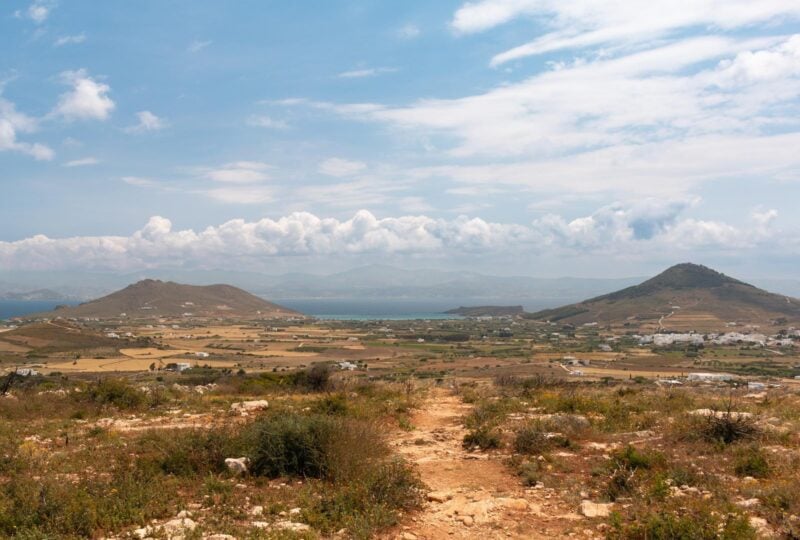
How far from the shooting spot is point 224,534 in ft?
23.9

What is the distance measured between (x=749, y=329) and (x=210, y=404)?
164 m

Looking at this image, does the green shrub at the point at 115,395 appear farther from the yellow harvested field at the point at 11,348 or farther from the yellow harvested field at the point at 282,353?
the yellow harvested field at the point at 11,348

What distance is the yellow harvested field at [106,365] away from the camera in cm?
7126

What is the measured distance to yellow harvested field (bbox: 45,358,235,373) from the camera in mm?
71256

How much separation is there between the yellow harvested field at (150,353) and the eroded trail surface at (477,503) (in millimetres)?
88705

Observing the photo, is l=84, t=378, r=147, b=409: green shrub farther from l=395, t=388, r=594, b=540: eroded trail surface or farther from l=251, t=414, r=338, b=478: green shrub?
l=395, t=388, r=594, b=540: eroded trail surface

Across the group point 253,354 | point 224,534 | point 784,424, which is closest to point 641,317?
point 253,354

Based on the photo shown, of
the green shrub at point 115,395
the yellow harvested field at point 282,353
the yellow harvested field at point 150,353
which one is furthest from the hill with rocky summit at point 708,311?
the green shrub at point 115,395

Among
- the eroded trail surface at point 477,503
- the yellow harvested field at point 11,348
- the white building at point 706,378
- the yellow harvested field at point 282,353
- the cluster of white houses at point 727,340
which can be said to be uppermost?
the eroded trail surface at point 477,503

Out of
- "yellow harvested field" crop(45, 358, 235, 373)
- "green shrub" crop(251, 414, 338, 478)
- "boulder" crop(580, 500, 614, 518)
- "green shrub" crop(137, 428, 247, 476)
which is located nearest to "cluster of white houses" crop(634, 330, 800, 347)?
"yellow harvested field" crop(45, 358, 235, 373)

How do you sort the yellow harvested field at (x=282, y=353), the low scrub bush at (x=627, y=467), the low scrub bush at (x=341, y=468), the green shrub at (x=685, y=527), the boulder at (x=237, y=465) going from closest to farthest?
the green shrub at (x=685, y=527)
the low scrub bush at (x=341, y=468)
the low scrub bush at (x=627, y=467)
the boulder at (x=237, y=465)
the yellow harvested field at (x=282, y=353)

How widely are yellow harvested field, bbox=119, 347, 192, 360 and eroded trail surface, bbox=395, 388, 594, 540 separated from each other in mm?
88705

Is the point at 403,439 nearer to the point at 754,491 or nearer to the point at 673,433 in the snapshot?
the point at 673,433

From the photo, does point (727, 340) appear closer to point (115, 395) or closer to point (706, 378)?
point (706, 378)
